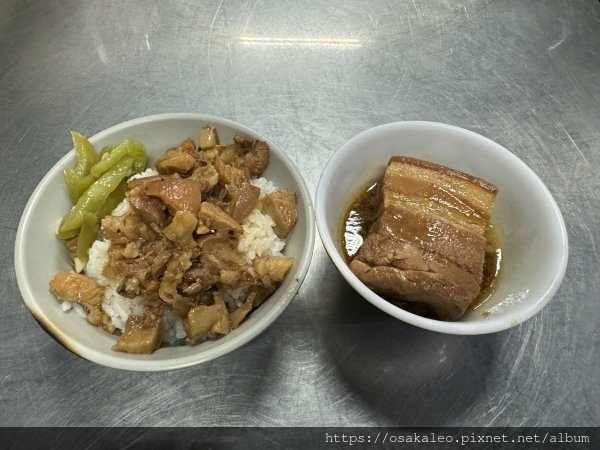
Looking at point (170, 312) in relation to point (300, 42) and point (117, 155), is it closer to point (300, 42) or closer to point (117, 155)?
point (117, 155)

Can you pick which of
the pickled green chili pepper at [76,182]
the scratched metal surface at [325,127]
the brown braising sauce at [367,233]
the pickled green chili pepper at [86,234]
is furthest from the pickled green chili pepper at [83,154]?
the brown braising sauce at [367,233]

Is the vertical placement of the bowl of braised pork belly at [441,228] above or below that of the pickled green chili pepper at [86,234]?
below

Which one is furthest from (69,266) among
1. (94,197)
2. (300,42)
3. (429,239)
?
(300,42)

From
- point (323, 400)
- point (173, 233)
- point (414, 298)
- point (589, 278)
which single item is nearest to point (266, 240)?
point (173, 233)

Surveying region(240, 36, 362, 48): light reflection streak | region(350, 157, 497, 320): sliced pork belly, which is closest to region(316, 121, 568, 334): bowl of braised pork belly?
region(350, 157, 497, 320): sliced pork belly

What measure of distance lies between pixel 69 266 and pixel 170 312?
51 centimetres

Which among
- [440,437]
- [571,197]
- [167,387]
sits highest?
[167,387]

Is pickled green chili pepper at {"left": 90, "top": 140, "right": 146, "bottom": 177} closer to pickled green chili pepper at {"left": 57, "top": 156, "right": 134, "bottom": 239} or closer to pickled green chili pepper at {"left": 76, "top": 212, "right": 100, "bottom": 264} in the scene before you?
pickled green chili pepper at {"left": 57, "top": 156, "right": 134, "bottom": 239}

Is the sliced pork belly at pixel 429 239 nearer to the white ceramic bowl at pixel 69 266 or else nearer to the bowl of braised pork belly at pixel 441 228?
the bowl of braised pork belly at pixel 441 228

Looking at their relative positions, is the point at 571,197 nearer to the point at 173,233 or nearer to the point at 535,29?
the point at 535,29

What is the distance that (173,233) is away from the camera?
5.40ft

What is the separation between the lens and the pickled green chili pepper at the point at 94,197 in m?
1.82

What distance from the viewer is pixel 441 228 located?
162cm

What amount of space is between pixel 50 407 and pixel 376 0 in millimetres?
3151
